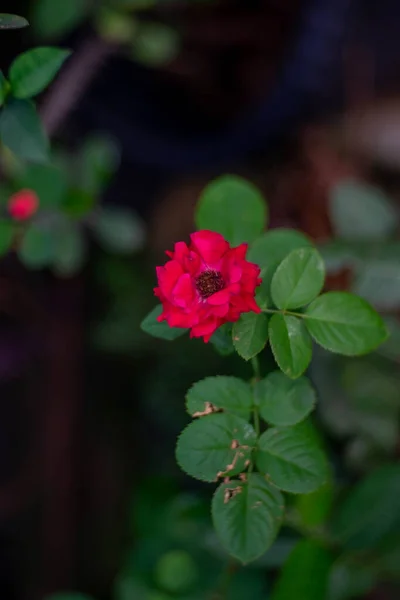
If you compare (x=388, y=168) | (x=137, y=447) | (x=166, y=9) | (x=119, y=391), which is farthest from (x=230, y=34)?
(x=137, y=447)

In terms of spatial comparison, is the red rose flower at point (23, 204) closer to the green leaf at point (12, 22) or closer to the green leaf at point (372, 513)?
the green leaf at point (12, 22)

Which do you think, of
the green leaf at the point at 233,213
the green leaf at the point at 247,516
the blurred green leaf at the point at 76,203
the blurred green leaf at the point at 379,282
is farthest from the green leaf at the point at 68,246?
the green leaf at the point at 247,516

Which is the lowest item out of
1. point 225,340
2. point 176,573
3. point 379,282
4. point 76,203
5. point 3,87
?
point 176,573

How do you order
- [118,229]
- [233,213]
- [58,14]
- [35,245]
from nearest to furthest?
[233,213], [35,245], [118,229], [58,14]

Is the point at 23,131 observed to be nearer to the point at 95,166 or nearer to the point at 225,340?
the point at 225,340

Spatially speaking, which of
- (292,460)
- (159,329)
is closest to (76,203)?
(159,329)

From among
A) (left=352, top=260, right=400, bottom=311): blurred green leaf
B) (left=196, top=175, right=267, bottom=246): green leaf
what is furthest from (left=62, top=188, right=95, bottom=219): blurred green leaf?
(left=352, top=260, right=400, bottom=311): blurred green leaf

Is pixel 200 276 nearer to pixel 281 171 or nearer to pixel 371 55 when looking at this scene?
pixel 281 171
